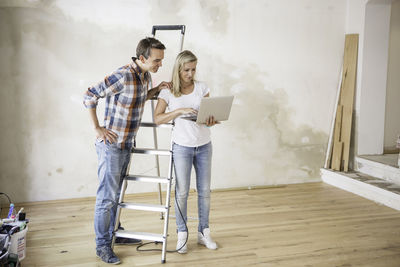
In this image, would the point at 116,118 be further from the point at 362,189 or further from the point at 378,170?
the point at 378,170

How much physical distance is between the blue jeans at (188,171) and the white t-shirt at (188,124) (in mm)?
52

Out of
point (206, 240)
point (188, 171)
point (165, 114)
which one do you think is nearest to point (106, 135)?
point (165, 114)

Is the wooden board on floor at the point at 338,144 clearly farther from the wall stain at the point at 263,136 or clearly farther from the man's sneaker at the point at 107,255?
the man's sneaker at the point at 107,255

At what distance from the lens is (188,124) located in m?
2.97

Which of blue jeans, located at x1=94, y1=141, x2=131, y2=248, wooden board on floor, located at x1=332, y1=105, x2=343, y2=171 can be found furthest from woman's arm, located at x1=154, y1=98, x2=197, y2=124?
wooden board on floor, located at x1=332, y1=105, x2=343, y2=171

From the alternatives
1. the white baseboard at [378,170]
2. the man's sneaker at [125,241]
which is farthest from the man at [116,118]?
the white baseboard at [378,170]

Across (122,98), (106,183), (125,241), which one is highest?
(122,98)

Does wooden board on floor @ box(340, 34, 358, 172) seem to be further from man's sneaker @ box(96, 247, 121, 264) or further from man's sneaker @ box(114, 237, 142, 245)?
man's sneaker @ box(96, 247, 121, 264)

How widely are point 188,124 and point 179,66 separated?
0.42 metres

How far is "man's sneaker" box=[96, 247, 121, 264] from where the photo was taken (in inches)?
114

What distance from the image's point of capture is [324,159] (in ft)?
17.7

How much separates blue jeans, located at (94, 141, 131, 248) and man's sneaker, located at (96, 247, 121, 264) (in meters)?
0.03

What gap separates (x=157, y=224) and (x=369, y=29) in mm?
3536

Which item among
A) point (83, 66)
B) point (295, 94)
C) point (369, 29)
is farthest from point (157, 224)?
point (369, 29)
